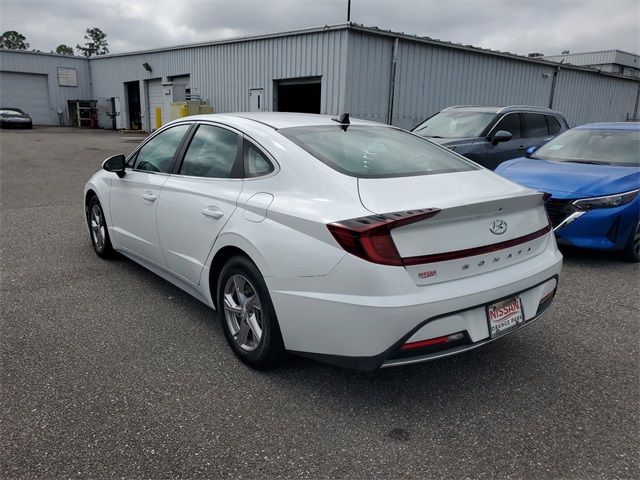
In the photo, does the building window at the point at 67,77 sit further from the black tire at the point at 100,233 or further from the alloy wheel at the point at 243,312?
the alloy wheel at the point at 243,312

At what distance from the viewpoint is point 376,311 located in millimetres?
2307

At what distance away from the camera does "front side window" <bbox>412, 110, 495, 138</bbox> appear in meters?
8.62

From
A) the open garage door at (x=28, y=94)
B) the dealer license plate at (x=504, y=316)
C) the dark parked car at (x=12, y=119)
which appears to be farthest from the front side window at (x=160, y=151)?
the open garage door at (x=28, y=94)

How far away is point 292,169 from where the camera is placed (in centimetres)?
287

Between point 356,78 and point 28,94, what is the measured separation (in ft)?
98.1

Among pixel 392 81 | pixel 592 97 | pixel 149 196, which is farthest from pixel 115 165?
pixel 592 97

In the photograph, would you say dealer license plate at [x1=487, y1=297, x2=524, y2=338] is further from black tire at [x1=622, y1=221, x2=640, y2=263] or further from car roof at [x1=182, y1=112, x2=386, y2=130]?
black tire at [x1=622, y1=221, x2=640, y2=263]

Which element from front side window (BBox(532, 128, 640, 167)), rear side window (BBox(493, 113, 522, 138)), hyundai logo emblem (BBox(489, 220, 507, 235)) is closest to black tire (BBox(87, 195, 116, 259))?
hyundai logo emblem (BBox(489, 220, 507, 235))

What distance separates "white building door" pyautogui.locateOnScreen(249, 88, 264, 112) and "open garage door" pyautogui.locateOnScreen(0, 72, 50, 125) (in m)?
23.3

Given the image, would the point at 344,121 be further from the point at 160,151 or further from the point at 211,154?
the point at 160,151

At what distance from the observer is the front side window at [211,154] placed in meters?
3.36

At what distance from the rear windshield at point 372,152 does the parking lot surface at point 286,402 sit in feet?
4.07

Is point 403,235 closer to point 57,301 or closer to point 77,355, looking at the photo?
point 77,355

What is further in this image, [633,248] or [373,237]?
[633,248]
